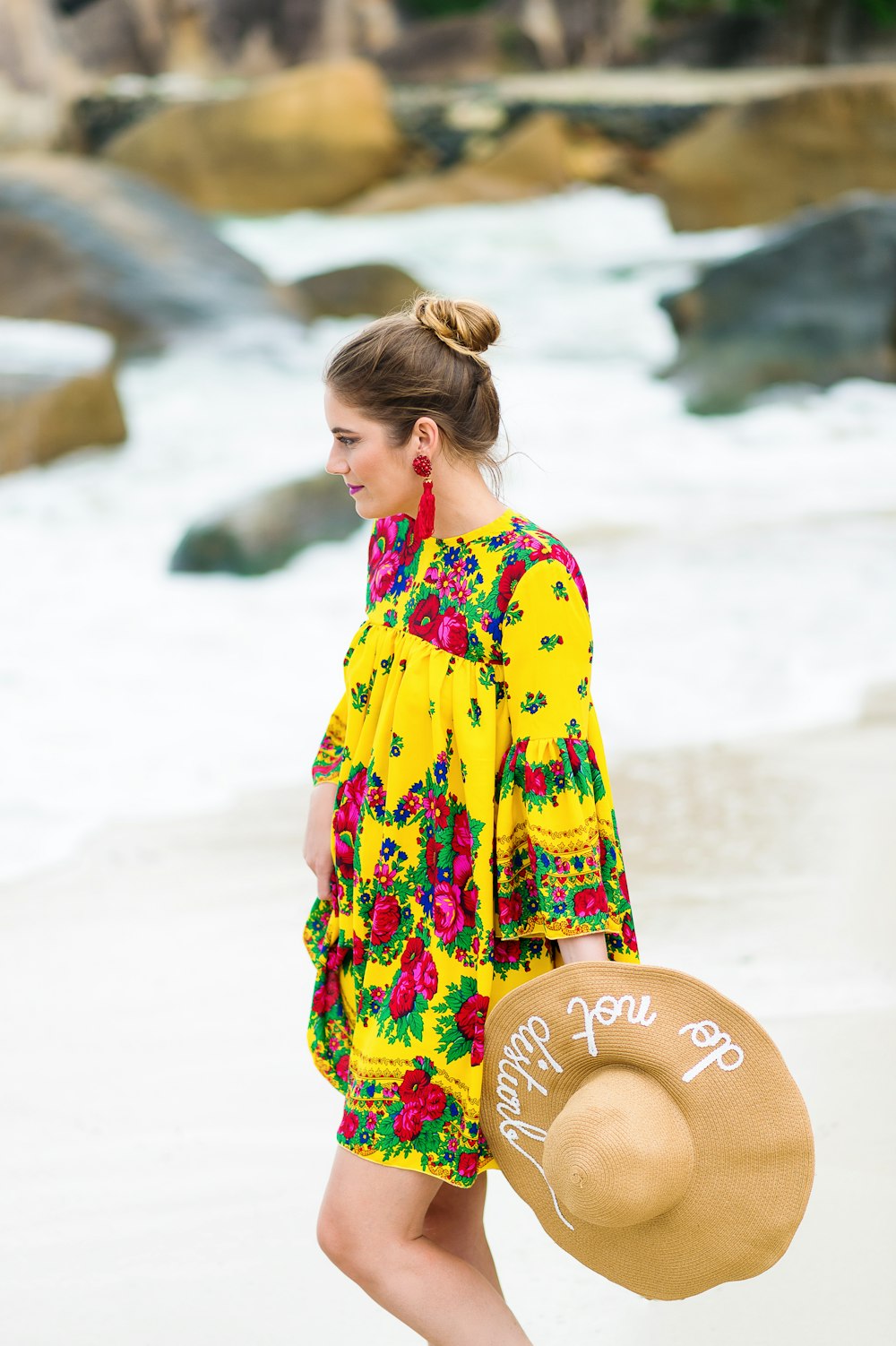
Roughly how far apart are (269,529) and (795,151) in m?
11.3

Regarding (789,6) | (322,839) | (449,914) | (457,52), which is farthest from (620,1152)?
(457,52)

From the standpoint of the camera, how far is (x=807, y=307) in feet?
38.5

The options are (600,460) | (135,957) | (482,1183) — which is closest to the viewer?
(482,1183)

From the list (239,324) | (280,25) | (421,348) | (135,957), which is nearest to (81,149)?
(280,25)

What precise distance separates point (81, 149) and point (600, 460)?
15098 millimetres

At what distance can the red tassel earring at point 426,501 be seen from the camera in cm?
194

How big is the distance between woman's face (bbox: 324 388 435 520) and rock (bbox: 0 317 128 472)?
7.92 metres

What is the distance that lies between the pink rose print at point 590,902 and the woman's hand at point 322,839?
41 centimetres

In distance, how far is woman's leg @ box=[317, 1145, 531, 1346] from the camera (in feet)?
6.07

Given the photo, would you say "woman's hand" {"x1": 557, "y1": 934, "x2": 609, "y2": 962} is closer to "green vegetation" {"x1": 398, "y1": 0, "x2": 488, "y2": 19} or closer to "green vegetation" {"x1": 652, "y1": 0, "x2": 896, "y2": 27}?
"green vegetation" {"x1": 652, "y1": 0, "x2": 896, "y2": 27}

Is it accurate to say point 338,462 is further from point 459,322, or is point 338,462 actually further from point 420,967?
point 420,967

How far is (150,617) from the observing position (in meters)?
7.69

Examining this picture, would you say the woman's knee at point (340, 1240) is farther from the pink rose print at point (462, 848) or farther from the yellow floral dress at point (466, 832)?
the pink rose print at point (462, 848)

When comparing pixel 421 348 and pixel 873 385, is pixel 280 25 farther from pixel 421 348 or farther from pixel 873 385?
pixel 421 348
